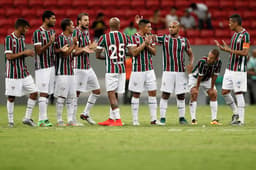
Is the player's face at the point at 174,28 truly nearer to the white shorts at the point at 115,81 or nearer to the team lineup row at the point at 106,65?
the team lineup row at the point at 106,65

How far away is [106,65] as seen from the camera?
34.3 ft

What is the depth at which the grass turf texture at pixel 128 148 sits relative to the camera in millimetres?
6074

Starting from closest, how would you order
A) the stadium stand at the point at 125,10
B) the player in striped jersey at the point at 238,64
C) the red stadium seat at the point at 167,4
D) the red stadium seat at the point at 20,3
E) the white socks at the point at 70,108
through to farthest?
the white socks at the point at 70,108, the player in striped jersey at the point at 238,64, the stadium stand at the point at 125,10, the red stadium seat at the point at 20,3, the red stadium seat at the point at 167,4

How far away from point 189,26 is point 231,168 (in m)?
14.3

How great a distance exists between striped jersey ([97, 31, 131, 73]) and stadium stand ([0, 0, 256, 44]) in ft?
29.3

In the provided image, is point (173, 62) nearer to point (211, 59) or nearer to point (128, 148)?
point (211, 59)

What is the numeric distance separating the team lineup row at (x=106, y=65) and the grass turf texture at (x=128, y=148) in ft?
2.36

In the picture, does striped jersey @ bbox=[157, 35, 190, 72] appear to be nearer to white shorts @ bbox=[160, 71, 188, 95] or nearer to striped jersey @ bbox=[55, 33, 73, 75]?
white shorts @ bbox=[160, 71, 188, 95]

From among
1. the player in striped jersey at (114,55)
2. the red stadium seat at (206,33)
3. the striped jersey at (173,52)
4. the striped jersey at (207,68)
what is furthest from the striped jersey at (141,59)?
the red stadium seat at (206,33)

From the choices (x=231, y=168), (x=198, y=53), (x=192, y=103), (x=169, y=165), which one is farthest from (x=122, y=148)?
(x=198, y=53)

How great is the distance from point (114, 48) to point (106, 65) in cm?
36

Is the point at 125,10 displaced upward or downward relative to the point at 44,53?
upward

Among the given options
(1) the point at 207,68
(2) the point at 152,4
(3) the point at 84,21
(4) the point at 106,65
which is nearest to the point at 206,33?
(2) the point at 152,4

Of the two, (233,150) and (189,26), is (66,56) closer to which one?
(233,150)
